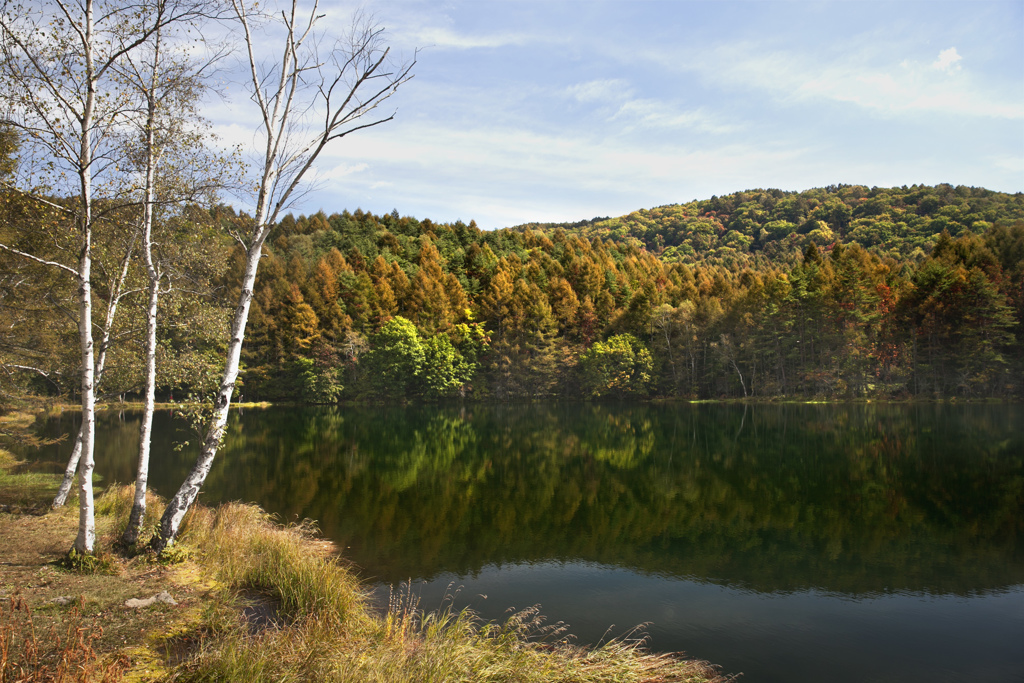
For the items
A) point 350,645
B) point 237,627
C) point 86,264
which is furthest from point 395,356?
point 350,645

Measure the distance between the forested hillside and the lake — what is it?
22.7m

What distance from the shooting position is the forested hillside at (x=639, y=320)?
49.4 m

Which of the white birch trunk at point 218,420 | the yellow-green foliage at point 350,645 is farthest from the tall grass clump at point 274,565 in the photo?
the white birch trunk at point 218,420

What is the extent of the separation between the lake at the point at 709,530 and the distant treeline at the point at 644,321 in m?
22.8

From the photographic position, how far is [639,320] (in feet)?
214

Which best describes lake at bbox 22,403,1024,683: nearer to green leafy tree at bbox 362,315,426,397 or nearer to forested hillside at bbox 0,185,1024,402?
forested hillside at bbox 0,185,1024,402

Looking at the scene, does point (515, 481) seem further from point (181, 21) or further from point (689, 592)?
point (181, 21)

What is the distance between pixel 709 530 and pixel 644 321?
5210 cm

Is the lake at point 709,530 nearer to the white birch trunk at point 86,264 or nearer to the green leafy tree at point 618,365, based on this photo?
the white birch trunk at point 86,264

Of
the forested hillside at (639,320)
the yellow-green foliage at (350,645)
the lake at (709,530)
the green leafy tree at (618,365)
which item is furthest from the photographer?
the green leafy tree at (618,365)

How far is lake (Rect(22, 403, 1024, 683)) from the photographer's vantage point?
873 centimetres

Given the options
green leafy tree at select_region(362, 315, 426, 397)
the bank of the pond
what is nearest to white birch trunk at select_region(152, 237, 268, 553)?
the bank of the pond

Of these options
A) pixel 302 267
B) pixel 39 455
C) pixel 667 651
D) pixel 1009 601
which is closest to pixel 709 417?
pixel 1009 601

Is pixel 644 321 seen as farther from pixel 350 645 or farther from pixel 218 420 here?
pixel 350 645
